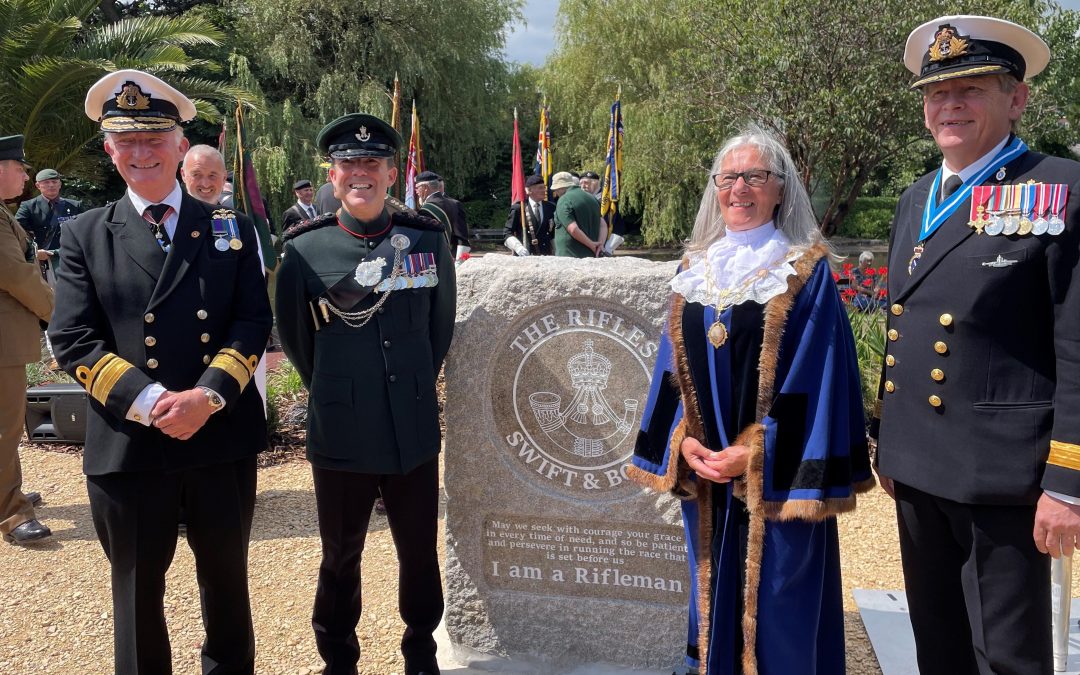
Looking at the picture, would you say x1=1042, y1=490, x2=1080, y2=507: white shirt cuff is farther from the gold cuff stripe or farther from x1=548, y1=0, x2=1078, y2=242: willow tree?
x1=548, y1=0, x2=1078, y2=242: willow tree

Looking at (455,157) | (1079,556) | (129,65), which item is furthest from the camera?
(455,157)

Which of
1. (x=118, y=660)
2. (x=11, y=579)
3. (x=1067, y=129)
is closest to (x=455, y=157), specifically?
(x=1067, y=129)

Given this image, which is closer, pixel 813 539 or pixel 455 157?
pixel 813 539

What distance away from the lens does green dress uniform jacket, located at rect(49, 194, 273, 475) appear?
2.45 metres

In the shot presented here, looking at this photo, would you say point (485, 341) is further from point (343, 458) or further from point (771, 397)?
point (771, 397)

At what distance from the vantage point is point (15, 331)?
411 cm

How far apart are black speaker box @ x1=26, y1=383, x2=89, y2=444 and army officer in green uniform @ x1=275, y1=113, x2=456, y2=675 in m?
3.90

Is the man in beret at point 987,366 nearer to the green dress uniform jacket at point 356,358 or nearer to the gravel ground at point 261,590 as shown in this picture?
the gravel ground at point 261,590

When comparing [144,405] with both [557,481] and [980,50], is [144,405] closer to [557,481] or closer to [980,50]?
[557,481]

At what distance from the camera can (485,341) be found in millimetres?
3221

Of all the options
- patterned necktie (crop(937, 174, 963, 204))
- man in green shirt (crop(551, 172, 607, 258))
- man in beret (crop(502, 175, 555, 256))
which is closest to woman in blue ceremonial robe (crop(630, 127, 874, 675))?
patterned necktie (crop(937, 174, 963, 204))

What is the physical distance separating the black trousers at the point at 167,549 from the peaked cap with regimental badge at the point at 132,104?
1.06 meters

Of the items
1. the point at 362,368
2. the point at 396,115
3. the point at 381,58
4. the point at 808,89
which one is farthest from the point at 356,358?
the point at 381,58

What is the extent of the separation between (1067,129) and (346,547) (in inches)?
800
